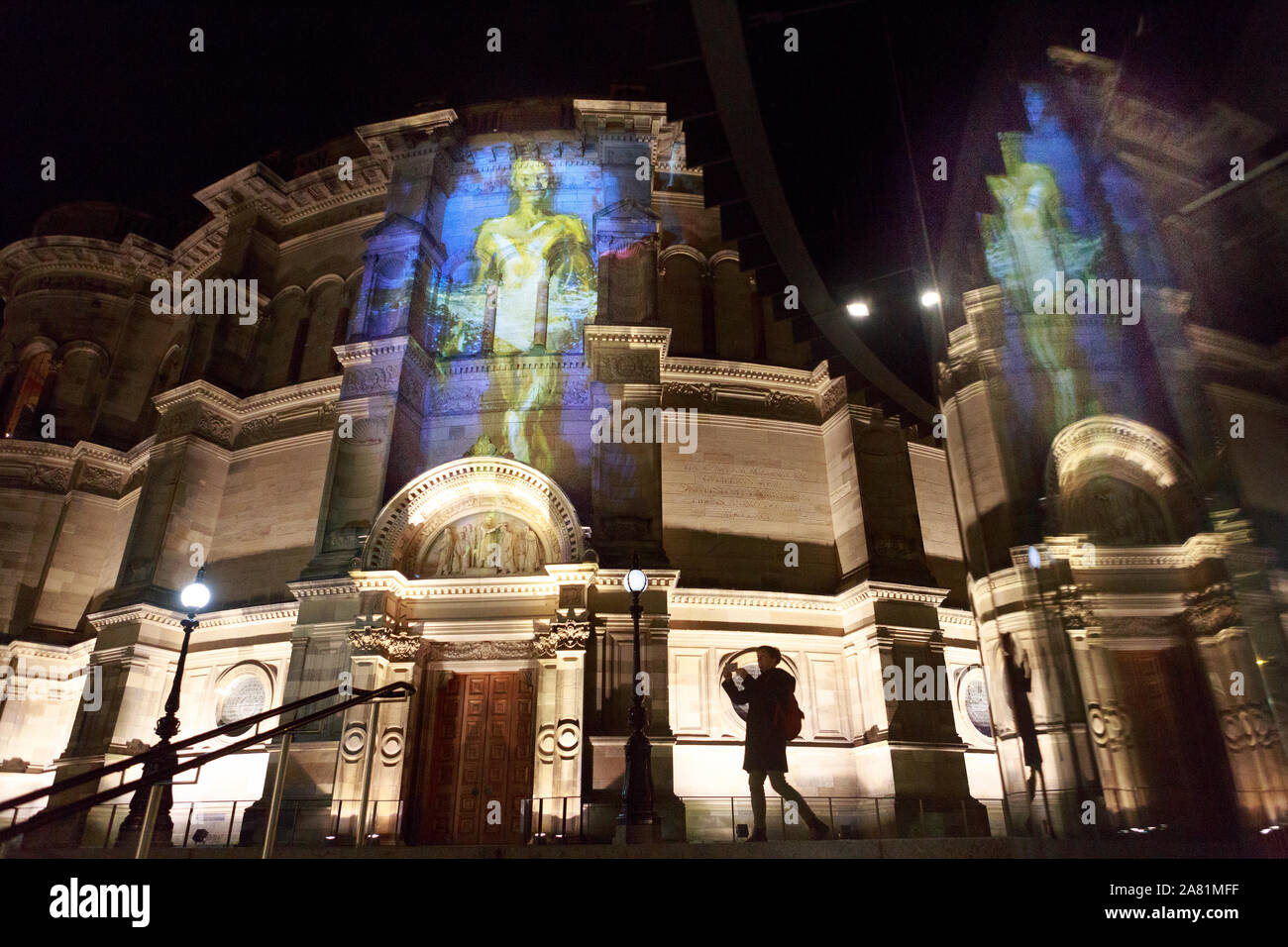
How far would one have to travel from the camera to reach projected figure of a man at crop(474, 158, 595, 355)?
67.5 ft

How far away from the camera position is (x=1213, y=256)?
493 centimetres

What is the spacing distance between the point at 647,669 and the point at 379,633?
5836mm

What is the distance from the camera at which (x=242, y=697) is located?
58.5 feet

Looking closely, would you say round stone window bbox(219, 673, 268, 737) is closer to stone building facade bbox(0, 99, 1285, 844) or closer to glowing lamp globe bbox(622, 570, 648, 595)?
stone building facade bbox(0, 99, 1285, 844)

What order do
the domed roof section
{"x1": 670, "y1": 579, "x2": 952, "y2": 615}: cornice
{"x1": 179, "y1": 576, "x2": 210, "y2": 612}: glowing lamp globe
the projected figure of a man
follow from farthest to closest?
1. the domed roof section
2. the projected figure of a man
3. {"x1": 670, "y1": 579, "x2": 952, "y2": 615}: cornice
4. {"x1": 179, "y1": 576, "x2": 210, "y2": 612}: glowing lamp globe

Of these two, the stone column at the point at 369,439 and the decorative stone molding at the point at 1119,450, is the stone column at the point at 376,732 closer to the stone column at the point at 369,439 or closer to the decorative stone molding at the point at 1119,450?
the stone column at the point at 369,439

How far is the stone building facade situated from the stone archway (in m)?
0.07

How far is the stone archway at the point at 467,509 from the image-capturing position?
15.6 meters

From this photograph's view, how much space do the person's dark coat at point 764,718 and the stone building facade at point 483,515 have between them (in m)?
4.83

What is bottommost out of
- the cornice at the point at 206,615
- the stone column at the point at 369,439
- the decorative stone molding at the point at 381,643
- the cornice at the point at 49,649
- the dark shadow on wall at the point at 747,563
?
the decorative stone molding at the point at 381,643

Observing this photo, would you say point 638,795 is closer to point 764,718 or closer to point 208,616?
point 764,718

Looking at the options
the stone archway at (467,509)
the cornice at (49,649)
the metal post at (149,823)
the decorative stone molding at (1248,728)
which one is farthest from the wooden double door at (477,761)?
the decorative stone molding at (1248,728)

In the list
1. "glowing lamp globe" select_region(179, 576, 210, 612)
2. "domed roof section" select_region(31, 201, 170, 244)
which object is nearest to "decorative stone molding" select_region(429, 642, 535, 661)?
"glowing lamp globe" select_region(179, 576, 210, 612)
